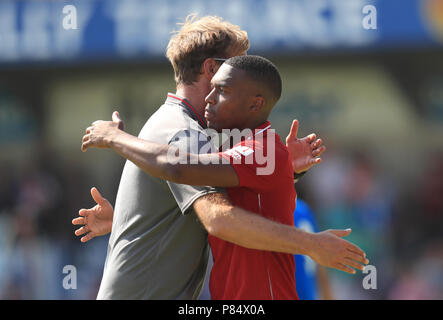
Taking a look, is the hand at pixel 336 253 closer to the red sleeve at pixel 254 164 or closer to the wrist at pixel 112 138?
the red sleeve at pixel 254 164

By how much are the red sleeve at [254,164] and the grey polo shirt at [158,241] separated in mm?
204

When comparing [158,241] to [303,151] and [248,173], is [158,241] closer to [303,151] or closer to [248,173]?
[248,173]

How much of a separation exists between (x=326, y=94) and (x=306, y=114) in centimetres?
46

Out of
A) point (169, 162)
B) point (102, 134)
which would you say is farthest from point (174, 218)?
point (102, 134)

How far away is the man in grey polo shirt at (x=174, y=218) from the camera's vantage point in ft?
9.03

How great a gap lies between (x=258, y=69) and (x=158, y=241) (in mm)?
887

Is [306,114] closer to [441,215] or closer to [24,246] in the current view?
[441,215]

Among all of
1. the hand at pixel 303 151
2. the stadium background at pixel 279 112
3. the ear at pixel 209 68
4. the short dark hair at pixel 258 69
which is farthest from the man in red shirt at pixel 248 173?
the stadium background at pixel 279 112

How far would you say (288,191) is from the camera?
2922mm

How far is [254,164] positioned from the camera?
9.03 feet

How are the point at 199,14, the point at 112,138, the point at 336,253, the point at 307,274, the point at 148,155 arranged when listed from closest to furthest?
the point at 336,253, the point at 148,155, the point at 112,138, the point at 307,274, the point at 199,14

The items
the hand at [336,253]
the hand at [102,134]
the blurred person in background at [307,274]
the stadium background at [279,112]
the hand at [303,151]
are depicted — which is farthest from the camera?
the stadium background at [279,112]

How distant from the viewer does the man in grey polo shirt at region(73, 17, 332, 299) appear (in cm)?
275
